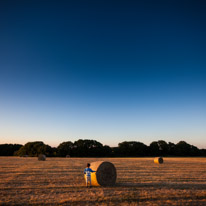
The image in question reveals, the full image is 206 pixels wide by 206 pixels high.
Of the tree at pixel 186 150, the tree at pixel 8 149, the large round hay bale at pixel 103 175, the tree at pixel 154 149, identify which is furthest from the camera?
the tree at pixel 8 149

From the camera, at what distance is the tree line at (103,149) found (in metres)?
74.1

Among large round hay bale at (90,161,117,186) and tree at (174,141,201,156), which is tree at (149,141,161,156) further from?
large round hay bale at (90,161,117,186)

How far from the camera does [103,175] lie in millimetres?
11664

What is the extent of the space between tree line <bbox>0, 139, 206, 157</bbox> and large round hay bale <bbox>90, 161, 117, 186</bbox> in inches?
2455

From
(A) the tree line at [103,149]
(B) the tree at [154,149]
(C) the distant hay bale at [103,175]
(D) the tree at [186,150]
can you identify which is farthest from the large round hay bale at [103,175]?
(D) the tree at [186,150]

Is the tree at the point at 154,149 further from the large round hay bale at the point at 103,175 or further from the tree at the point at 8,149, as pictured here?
the large round hay bale at the point at 103,175

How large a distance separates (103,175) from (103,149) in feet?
230

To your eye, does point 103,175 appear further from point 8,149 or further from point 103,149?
point 8,149

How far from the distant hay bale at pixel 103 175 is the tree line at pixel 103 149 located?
62.3m

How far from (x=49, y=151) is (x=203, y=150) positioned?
248ft

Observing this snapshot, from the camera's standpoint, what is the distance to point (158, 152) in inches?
3287

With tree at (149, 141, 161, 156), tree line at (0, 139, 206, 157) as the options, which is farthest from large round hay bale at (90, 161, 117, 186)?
tree at (149, 141, 161, 156)

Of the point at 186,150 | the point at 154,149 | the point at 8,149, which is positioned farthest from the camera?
the point at 8,149

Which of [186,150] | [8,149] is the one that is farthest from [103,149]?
[8,149]
